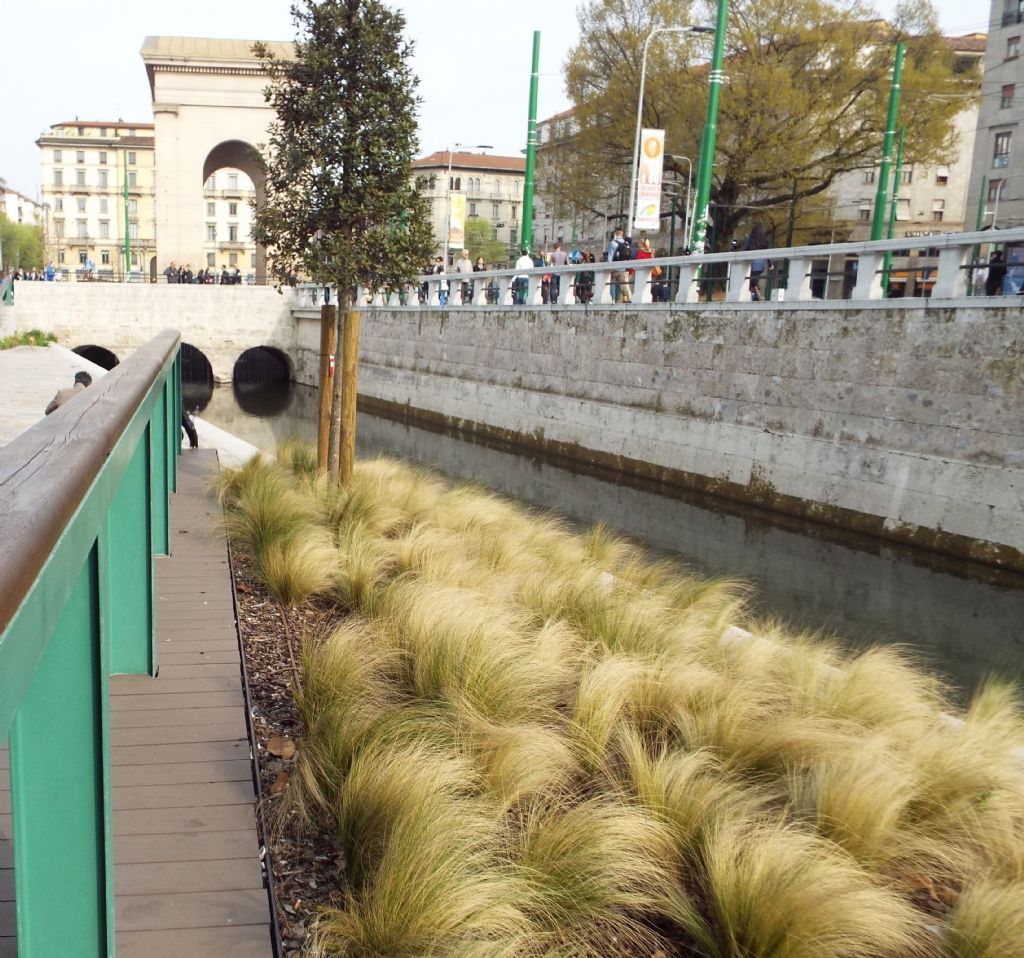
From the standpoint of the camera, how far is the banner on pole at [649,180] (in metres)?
23.2

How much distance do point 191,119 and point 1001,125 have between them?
3618cm

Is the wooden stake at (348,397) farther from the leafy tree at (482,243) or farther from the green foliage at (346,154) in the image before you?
the leafy tree at (482,243)

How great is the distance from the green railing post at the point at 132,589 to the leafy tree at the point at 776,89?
1115 inches

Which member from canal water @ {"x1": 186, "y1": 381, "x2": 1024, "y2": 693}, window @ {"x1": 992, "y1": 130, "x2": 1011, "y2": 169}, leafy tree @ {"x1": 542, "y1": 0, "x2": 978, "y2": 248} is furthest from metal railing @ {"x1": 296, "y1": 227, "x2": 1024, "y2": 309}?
window @ {"x1": 992, "y1": 130, "x2": 1011, "y2": 169}

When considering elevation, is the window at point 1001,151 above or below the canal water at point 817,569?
above

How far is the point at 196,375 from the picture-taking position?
4369 centimetres

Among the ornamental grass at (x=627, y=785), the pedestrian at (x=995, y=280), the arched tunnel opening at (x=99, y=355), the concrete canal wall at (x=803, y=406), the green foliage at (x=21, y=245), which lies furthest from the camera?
the green foliage at (x=21, y=245)

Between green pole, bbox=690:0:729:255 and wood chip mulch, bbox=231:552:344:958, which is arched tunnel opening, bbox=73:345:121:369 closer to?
green pole, bbox=690:0:729:255

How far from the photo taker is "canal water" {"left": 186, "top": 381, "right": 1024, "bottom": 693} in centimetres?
1006

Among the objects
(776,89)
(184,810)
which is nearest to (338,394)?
(184,810)

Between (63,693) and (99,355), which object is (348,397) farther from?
(99,355)

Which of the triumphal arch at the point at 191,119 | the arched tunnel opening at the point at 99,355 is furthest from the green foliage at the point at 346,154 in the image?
the triumphal arch at the point at 191,119

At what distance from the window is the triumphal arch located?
106 ft

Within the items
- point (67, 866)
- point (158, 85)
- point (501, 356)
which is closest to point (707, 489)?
point (501, 356)
